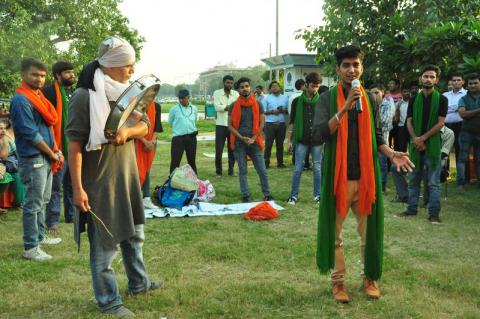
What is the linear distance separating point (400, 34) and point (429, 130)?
544 centimetres

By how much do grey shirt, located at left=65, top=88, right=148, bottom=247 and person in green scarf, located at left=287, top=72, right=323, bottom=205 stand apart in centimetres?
445

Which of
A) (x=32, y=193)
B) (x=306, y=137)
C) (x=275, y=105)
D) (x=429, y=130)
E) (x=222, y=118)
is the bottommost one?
(x=32, y=193)

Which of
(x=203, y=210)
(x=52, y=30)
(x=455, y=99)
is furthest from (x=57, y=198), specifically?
(x=52, y=30)

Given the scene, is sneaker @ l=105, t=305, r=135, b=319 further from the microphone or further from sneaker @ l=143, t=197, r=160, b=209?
sneaker @ l=143, t=197, r=160, b=209

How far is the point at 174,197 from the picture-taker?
7.68m

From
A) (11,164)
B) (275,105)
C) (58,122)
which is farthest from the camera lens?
(275,105)

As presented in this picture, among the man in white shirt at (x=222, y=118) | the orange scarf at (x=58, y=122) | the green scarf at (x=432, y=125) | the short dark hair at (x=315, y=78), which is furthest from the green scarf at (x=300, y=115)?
the orange scarf at (x=58, y=122)

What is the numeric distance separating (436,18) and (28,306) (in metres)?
10.4

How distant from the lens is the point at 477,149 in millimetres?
8680

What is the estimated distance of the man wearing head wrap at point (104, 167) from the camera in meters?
3.30

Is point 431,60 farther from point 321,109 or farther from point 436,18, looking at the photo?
point 321,109

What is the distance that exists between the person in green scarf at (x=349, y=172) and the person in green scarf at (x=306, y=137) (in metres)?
3.70

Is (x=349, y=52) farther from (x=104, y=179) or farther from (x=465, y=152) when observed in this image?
(x=465, y=152)

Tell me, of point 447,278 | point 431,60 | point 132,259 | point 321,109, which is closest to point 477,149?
point 431,60
